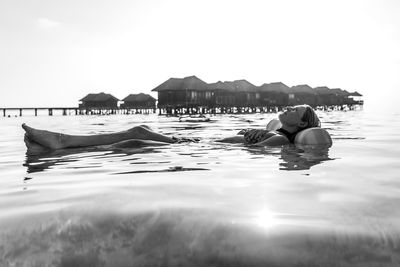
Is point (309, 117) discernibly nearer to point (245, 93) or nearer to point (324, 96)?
point (245, 93)

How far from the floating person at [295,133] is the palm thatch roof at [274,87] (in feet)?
118

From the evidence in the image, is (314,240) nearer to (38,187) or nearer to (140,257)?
(140,257)

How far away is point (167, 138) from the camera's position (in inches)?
226

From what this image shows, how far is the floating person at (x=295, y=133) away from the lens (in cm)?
509

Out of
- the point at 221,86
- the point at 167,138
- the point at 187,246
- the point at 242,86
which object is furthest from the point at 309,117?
the point at 242,86

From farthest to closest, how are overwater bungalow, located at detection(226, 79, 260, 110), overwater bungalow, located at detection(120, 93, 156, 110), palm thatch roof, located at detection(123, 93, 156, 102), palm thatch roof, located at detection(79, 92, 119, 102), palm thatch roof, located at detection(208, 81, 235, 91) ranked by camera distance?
palm thatch roof, located at detection(79, 92, 119, 102), palm thatch roof, located at detection(123, 93, 156, 102), overwater bungalow, located at detection(120, 93, 156, 110), overwater bungalow, located at detection(226, 79, 260, 110), palm thatch roof, located at detection(208, 81, 235, 91)

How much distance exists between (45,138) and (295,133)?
11.7 ft

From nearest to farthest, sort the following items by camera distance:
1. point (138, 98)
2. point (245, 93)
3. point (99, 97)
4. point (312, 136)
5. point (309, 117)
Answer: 1. point (312, 136)
2. point (309, 117)
3. point (245, 93)
4. point (138, 98)
5. point (99, 97)

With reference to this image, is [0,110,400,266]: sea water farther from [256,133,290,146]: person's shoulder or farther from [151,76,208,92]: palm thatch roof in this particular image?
[151,76,208,92]: palm thatch roof

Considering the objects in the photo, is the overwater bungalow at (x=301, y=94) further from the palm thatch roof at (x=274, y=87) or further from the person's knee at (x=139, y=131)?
the person's knee at (x=139, y=131)

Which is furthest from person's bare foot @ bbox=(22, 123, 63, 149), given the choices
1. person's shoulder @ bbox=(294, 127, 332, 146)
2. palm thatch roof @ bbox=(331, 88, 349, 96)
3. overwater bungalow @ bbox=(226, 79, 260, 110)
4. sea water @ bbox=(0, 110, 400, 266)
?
palm thatch roof @ bbox=(331, 88, 349, 96)

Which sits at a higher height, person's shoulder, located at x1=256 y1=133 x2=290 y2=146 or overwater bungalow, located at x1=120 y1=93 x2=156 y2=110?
overwater bungalow, located at x1=120 y1=93 x2=156 y2=110

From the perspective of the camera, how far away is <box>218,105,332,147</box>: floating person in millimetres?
5086

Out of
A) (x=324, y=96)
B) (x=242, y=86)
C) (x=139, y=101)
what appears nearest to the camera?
(x=242, y=86)
